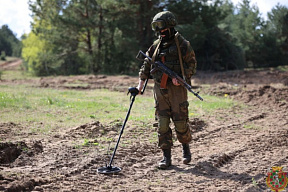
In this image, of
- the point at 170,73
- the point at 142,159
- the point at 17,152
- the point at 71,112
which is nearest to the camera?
the point at 170,73

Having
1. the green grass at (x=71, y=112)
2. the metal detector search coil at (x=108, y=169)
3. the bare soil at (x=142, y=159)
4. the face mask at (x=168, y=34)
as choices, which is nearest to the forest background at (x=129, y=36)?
the green grass at (x=71, y=112)

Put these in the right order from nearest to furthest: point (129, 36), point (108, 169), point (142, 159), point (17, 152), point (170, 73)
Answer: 1. point (108, 169)
2. point (170, 73)
3. point (17, 152)
4. point (142, 159)
5. point (129, 36)

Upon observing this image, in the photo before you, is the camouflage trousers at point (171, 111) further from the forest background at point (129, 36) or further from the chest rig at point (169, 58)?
the forest background at point (129, 36)

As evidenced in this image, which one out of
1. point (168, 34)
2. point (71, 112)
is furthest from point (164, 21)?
point (71, 112)

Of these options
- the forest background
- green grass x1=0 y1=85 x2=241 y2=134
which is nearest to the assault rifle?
green grass x1=0 y1=85 x2=241 y2=134

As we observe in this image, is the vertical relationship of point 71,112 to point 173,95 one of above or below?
below

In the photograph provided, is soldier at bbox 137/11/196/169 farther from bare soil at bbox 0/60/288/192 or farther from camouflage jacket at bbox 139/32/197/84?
bare soil at bbox 0/60/288/192

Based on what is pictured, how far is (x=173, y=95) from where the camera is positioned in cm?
572

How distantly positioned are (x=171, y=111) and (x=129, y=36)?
21805mm

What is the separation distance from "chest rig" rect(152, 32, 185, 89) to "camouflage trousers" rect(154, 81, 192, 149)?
12cm

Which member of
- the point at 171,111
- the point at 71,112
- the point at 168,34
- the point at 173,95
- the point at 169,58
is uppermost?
the point at 168,34

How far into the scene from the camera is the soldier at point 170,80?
5648 mm

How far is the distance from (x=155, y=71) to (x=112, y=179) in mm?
1874

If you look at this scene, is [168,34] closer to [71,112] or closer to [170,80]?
[170,80]
